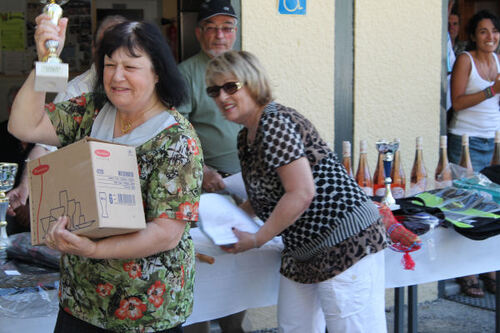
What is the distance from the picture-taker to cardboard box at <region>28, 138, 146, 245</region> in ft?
5.13

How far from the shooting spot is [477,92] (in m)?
4.34

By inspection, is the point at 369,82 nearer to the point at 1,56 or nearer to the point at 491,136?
the point at 491,136

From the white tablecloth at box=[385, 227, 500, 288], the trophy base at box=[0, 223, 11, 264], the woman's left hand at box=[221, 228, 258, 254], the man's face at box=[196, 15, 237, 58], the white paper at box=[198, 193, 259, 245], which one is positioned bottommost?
the white tablecloth at box=[385, 227, 500, 288]

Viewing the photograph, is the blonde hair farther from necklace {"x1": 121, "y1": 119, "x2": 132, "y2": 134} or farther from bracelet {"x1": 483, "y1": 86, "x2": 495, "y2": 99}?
bracelet {"x1": 483, "y1": 86, "x2": 495, "y2": 99}

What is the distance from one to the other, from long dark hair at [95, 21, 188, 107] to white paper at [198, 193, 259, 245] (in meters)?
0.59

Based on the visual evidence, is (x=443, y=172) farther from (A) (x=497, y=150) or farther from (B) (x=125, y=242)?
(B) (x=125, y=242)

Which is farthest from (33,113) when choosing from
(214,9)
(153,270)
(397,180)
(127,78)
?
(397,180)

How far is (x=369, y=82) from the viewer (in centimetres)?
412

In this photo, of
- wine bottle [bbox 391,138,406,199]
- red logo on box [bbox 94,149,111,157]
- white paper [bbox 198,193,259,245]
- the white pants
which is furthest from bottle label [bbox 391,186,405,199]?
red logo on box [bbox 94,149,111,157]

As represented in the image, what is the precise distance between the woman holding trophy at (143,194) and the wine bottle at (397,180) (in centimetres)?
174

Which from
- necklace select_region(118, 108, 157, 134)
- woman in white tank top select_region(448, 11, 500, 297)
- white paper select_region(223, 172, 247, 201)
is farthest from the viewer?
woman in white tank top select_region(448, 11, 500, 297)

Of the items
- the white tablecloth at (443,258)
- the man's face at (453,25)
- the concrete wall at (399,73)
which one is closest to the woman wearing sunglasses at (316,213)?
the white tablecloth at (443,258)

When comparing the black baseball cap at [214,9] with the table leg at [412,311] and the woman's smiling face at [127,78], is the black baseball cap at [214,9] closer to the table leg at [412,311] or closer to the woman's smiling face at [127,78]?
the woman's smiling face at [127,78]

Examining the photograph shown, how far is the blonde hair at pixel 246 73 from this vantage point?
7.38 feet
